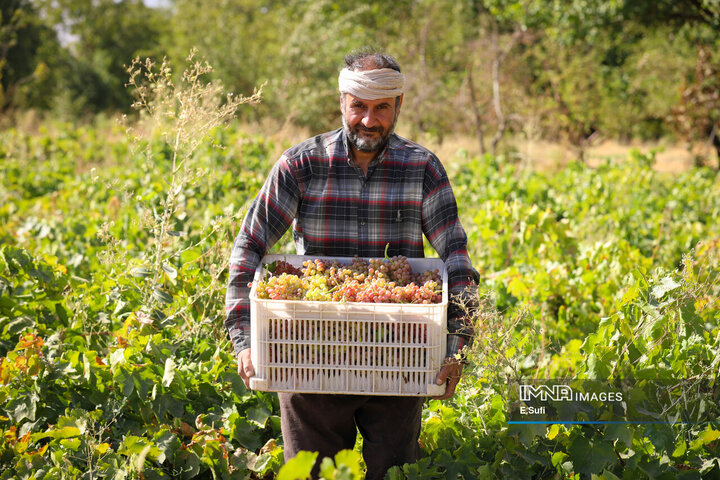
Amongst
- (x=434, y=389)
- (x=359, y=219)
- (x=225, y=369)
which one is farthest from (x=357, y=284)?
(x=225, y=369)

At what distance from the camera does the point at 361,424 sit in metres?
2.62

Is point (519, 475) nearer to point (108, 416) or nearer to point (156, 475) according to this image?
point (156, 475)

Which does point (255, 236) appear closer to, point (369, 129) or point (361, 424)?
point (369, 129)

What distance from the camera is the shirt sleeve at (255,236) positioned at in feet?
8.32

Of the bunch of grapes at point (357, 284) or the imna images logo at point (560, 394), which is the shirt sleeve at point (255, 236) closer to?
the bunch of grapes at point (357, 284)

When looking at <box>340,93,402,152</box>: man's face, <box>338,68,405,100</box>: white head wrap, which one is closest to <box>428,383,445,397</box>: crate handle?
<box>340,93,402,152</box>: man's face

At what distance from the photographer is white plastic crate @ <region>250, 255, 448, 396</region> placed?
216cm

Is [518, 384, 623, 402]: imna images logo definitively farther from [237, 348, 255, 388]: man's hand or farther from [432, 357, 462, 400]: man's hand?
[237, 348, 255, 388]: man's hand

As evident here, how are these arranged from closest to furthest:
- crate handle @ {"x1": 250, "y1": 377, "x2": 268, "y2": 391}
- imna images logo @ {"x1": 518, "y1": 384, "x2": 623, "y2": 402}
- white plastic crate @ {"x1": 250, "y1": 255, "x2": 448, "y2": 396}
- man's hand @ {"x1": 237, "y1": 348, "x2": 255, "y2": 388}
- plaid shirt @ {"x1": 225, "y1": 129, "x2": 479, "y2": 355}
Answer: white plastic crate @ {"x1": 250, "y1": 255, "x2": 448, "y2": 396} < crate handle @ {"x1": 250, "y1": 377, "x2": 268, "y2": 391} < man's hand @ {"x1": 237, "y1": 348, "x2": 255, "y2": 388} < imna images logo @ {"x1": 518, "y1": 384, "x2": 623, "y2": 402} < plaid shirt @ {"x1": 225, "y1": 129, "x2": 479, "y2": 355}

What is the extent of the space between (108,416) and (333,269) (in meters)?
1.17

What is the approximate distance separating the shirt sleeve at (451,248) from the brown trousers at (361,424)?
311 millimetres

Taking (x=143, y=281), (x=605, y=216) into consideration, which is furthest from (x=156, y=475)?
(x=605, y=216)

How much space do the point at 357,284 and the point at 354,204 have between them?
0.50 m

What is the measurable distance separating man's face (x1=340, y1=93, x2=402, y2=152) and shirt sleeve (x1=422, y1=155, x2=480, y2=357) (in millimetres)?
224
